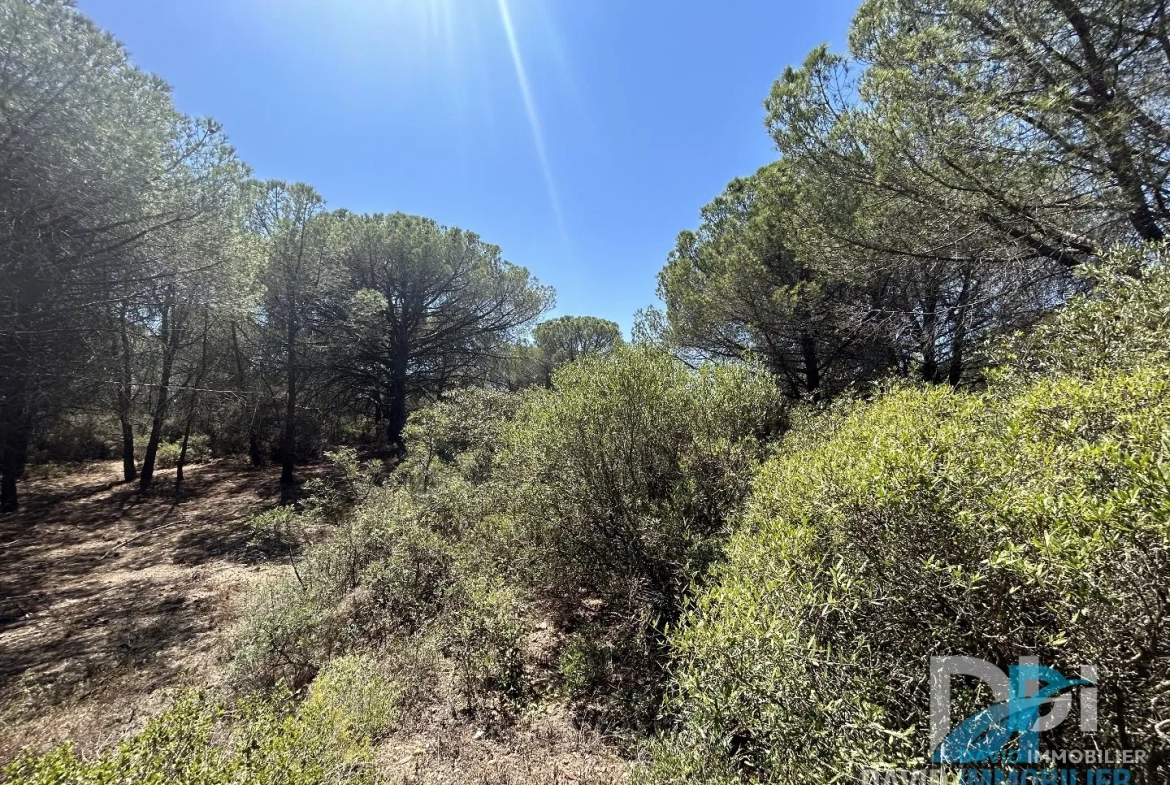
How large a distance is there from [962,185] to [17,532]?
61.9 ft

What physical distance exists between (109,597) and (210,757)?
7.50 m

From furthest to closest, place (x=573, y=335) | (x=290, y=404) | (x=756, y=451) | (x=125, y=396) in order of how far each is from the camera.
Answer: (x=573, y=335), (x=290, y=404), (x=125, y=396), (x=756, y=451)

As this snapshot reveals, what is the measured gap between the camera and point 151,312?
8719 millimetres

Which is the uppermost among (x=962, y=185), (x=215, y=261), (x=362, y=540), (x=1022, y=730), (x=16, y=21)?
(x=16, y=21)

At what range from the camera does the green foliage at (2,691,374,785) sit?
5.40 feet

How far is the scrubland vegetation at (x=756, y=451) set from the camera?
5.49 feet

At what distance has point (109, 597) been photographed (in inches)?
255

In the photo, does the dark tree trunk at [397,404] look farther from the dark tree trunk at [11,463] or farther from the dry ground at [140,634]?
the dark tree trunk at [11,463]

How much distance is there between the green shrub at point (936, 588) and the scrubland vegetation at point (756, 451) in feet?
0.05

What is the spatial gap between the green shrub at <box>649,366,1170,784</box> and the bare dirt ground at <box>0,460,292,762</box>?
5.40 metres

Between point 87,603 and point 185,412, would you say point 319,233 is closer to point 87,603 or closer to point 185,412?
point 185,412

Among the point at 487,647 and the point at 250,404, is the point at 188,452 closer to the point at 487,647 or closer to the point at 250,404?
the point at 250,404

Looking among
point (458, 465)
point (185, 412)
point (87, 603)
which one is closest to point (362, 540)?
point (458, 465)

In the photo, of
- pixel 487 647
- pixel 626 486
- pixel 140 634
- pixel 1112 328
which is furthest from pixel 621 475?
pixel 140 634
